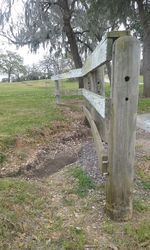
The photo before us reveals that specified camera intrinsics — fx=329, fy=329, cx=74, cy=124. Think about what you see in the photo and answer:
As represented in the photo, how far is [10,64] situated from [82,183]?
210 ft

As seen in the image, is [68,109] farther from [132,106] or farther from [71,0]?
[71,0]

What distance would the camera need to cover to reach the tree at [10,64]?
64875 millimetres

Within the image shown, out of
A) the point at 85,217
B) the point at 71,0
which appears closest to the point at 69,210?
the point at 85,217

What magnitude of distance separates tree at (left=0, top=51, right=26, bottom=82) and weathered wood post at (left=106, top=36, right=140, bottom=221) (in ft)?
210

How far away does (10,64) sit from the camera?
65.2 metres

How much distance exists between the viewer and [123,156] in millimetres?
2898

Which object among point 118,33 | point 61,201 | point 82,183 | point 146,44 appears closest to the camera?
point 118,33

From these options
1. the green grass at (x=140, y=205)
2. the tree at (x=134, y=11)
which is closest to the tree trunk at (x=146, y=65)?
the tree at (x=134, y=11)

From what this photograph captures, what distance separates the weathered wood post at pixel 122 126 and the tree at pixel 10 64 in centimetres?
6400

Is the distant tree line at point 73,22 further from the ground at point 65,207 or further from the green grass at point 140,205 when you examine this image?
the green grass at point 140,205

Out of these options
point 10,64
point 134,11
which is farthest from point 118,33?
point 10,64

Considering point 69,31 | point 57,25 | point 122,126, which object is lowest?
point 122,126

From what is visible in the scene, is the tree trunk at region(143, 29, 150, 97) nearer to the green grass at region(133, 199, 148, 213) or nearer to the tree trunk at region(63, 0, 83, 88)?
the tree trunk at region(63, 0, 83, 88)

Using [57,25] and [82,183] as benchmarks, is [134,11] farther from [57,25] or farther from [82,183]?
[82,183]
